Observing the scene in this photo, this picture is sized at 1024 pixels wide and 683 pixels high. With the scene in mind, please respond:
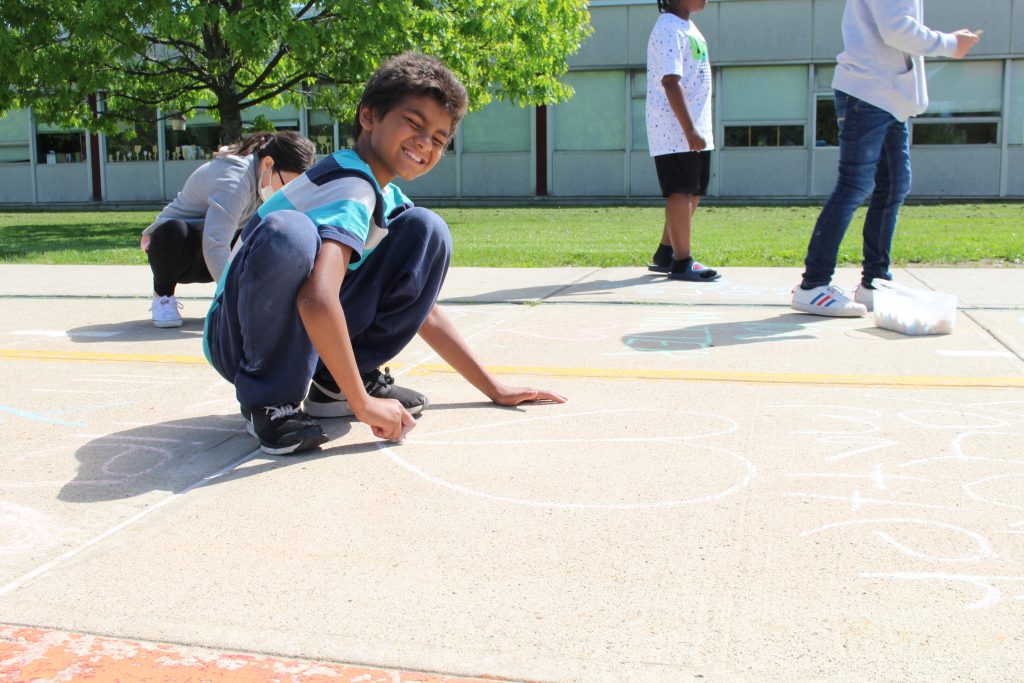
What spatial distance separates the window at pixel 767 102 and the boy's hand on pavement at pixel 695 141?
16.1 meters

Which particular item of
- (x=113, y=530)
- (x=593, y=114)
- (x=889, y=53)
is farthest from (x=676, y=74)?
(x=593, y=114)

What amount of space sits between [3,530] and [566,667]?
1378 millimetres

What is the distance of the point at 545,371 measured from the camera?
4.02m

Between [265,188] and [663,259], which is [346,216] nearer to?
[265,188]

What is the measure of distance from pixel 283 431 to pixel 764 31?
67.4 feet

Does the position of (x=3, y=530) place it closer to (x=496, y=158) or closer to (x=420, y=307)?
(x=420, y=307)

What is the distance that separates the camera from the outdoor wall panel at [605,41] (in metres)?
22.2

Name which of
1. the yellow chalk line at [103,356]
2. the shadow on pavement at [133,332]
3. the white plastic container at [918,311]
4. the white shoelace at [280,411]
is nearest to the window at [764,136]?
the white plastic container at [918,311]

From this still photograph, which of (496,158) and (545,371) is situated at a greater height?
(496,158)

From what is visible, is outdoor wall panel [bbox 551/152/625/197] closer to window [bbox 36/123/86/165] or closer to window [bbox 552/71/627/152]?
window [bbox 552/71/627/152]

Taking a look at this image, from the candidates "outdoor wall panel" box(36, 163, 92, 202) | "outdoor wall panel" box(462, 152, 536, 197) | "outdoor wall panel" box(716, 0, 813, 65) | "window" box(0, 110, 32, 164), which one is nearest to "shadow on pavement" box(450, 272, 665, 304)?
"outdoor wall panel" box(716, 0, 813, 65)

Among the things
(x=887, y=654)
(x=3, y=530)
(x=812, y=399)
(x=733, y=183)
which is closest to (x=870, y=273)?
(x=812, y=399)

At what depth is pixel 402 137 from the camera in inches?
117

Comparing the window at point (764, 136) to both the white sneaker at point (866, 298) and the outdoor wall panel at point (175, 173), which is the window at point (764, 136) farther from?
the white sneaker at point (866, 298)
